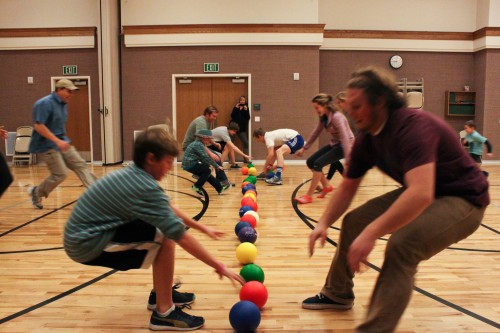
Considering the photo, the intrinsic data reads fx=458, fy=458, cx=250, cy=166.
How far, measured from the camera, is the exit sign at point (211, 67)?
12.9 metres

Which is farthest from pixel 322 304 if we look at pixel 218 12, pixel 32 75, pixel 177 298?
pixel 32 75

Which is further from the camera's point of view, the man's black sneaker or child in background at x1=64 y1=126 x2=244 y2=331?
the man's black sneaker

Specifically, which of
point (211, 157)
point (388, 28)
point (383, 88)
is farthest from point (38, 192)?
point (388, 28)

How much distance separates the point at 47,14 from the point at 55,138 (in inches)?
348

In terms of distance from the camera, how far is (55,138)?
229 inches

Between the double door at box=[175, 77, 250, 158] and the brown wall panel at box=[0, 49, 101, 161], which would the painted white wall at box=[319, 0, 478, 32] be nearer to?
the double door at box=[175, 77, 250, 158]

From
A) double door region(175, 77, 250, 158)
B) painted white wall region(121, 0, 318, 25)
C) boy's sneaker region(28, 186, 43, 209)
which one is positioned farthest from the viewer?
double door region(175, 77, 250, 158)

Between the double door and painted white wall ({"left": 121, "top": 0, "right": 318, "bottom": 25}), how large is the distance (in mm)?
1645

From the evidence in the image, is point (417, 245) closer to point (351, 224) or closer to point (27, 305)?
point (351, 224)

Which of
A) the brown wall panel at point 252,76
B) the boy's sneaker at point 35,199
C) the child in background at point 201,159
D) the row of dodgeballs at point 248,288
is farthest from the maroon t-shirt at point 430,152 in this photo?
the brown wall panel at point 252,76

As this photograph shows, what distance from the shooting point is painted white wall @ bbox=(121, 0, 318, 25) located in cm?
1260

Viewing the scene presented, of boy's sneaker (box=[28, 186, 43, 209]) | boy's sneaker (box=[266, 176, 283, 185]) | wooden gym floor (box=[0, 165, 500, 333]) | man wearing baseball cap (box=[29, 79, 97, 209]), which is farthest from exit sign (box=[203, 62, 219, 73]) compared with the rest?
wooden gym floor (box=[0, 165, 500, 333])

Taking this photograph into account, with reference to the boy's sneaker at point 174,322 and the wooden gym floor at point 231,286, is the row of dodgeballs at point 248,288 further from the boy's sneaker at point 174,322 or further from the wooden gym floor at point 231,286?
the boy's sneaker at point 174,322

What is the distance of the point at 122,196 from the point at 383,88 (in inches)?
55.8
